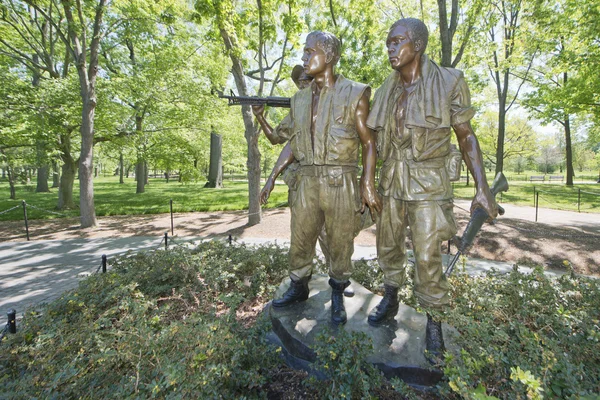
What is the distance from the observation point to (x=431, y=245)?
2.33 meters

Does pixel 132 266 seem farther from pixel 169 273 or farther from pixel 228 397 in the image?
pixel 228 397

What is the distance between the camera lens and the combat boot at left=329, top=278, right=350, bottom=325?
9.09 ft

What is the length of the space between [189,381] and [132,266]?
3328 mm

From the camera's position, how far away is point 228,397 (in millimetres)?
2105

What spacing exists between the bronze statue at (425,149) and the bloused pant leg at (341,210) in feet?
1.01

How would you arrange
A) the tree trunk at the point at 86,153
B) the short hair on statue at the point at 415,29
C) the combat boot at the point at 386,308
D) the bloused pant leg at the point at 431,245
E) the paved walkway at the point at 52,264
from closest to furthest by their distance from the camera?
the short hair on statue at the point at 415,29 < the bloused pant leg at the point at 431,245 < the combat boot at the point at 386,308 < the paved walkway at the point at 52,264 < the tree trunk at the point at 86,153

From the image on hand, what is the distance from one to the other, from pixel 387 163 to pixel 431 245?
0.75 metres

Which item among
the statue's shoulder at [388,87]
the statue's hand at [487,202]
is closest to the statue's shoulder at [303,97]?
the statue's shoulder at [388,87]

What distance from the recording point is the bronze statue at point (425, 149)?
7.53 ft

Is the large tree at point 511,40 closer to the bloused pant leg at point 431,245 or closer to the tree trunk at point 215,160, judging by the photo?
the bloused pant leg at point 431,245

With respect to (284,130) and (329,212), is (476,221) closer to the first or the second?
(329,212)

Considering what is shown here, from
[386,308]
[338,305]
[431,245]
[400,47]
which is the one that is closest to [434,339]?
[386,308]

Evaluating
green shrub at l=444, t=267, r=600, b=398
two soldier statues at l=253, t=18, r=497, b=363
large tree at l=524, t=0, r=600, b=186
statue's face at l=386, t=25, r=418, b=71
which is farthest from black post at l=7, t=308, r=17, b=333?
large tree at l=524, t=0, r=600, b=186

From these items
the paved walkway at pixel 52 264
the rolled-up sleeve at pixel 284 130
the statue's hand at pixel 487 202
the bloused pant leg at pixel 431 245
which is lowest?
the paved walkway at pixel 52 264
